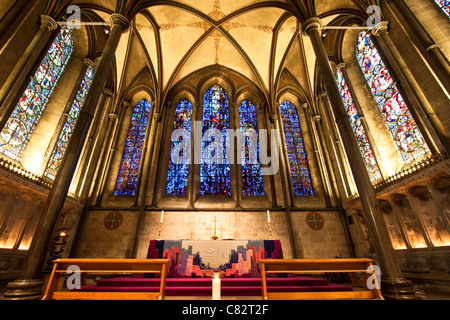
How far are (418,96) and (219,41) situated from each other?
9.51m

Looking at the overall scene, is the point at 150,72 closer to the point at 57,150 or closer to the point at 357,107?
the point at 57,150

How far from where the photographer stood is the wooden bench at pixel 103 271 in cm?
291

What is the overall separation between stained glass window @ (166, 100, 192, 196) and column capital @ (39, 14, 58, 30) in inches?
242

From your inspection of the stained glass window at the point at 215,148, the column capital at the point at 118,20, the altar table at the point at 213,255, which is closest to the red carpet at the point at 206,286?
the altar table at the point at 213,255

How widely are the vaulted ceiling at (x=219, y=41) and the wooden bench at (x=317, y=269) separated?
9.45 meters

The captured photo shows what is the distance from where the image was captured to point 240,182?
994 cm

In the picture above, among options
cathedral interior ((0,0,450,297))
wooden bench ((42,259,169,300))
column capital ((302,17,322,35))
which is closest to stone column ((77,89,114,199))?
cathedral interior ((0,0,450,297))

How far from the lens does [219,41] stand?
38.2 ft

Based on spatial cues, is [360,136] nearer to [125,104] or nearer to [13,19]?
[125,104]

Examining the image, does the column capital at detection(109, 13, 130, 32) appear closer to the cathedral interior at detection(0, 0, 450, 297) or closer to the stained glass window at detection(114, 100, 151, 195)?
the cathedral interior at detection(0, 0, 450, 297)

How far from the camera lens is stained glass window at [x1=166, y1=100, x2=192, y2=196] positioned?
1004cm

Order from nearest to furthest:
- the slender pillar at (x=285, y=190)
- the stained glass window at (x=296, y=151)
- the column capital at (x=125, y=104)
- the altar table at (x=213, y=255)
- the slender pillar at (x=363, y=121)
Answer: the altar table at (x=213, y=255)
the slender pillar at (x=363, y=121)
the slender pillar at (x=285, y=190)
the stained glass window at (x=296, y=151)
the column capital at (x=125, y=104)

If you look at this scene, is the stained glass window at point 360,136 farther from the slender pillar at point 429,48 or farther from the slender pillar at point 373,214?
the slender pillar at point 373,214

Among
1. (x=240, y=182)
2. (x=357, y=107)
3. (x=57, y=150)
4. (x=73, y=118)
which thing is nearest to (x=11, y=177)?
(x=57, y=150)
